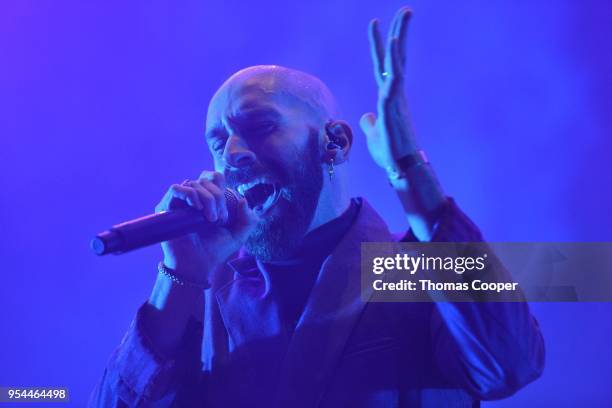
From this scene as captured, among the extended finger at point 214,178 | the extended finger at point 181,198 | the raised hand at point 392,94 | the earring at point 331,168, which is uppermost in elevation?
the earring at point 331,168

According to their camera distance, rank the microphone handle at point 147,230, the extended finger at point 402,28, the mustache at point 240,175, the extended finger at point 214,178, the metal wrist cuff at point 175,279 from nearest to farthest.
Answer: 1. the microphone handle at point 147,230
2. the extended finger at point 402,28
3. the extended finger at point 214,178
4. the metal wrist cuff at point 175,279
5. the mustache at point 240,175

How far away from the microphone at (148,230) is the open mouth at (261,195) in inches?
10.0

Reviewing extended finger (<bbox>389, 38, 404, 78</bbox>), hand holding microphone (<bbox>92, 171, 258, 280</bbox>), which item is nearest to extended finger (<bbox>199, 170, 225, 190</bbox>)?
hand holding microphone (<bbox>92, 171, 258, 280</bbox>)

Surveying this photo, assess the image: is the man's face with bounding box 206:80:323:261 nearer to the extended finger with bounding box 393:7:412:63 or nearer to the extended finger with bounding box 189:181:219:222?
the extended finger with bounding box 189:181:219:222

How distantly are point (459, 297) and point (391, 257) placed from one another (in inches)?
11.6

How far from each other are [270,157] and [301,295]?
33 centimetres

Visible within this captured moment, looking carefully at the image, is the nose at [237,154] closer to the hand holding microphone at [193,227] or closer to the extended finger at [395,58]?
the hand holding microphone at [193,227]

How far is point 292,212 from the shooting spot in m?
1.71

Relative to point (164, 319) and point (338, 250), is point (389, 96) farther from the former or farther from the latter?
point (164, 319)

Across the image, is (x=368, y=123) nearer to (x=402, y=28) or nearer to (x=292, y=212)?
(x=402, y=28)

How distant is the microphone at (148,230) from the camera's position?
1.17m

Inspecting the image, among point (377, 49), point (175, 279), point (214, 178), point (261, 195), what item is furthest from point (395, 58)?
point (175, 279)

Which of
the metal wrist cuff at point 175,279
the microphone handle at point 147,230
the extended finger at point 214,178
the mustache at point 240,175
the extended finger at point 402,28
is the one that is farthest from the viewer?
the mustache at point 240,175

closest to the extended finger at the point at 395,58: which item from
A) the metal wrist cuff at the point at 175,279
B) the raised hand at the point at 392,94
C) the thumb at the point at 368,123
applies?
the raised hand at the point at 392,94
